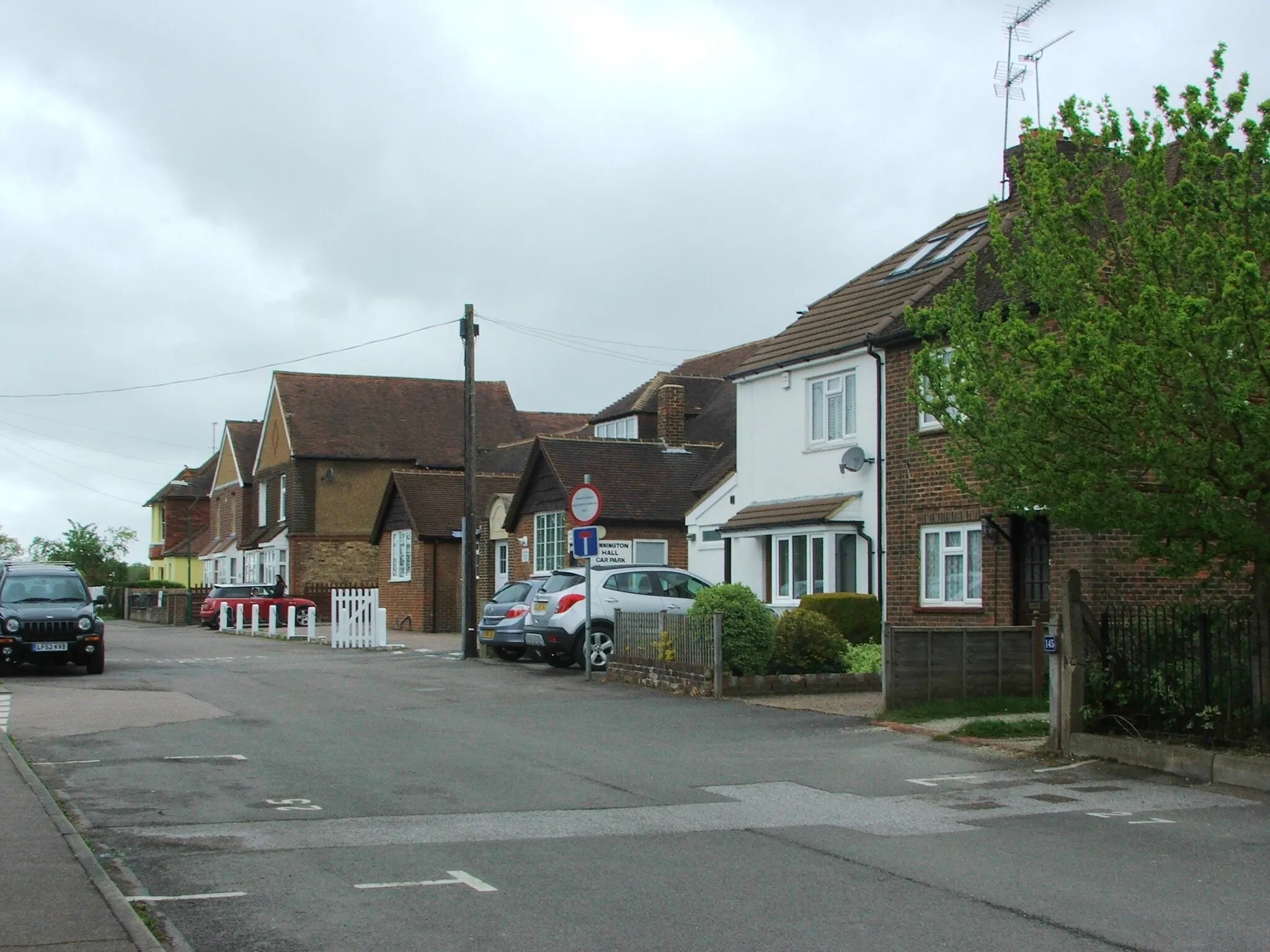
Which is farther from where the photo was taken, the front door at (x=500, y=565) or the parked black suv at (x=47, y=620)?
the front door at (x=500, y=565)

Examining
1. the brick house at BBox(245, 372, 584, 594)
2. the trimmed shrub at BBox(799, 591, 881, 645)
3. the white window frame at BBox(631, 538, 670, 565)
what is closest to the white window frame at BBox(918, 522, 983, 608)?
the trimmed shrub at BBox(799, 591, 881, 645)

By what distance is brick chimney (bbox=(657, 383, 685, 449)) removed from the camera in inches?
1485

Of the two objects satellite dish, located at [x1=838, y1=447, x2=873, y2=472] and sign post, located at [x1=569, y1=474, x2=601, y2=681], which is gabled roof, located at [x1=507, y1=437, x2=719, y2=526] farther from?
sign post, located at [x1=569, y1=474, x2=601, y2=681]

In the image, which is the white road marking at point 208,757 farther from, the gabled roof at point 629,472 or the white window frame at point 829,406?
the gabled roof at point 629,472

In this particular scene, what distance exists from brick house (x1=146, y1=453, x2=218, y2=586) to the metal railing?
7482 centimetres

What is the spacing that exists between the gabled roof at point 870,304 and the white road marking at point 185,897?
17885mm

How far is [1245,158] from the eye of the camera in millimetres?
11617

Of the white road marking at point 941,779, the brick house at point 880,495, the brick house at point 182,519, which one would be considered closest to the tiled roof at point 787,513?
the brick house at point 880,495

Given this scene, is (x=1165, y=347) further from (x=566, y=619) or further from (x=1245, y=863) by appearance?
(x=566, y=619)

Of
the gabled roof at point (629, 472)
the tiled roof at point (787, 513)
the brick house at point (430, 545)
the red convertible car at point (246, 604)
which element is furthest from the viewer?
the red convertible car at point (246, 604)

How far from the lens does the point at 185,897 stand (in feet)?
24.5

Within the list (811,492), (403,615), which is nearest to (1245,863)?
(811,492)

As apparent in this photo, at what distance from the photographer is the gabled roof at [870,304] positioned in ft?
80.5

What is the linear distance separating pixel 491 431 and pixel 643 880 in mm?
52819
